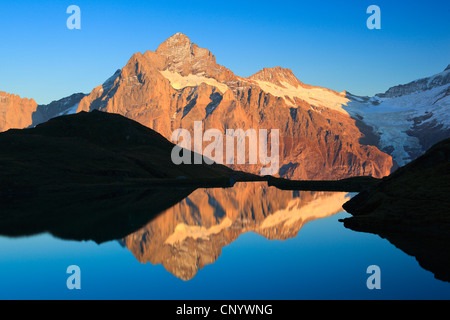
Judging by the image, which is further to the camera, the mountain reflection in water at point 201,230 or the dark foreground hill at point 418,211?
the dark foreground hill at point 418,211

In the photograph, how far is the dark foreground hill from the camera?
54847 mm

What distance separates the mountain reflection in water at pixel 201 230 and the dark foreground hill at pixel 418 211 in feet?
43.1

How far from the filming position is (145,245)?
59750mm

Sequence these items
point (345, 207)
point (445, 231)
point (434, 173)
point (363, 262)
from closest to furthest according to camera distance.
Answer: point (363, 262) < point (445, 231) < point (434, 173) < point (345, 207)

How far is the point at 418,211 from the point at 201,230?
35573mm

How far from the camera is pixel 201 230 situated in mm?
77312

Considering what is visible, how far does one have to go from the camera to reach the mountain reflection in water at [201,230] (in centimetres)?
5165

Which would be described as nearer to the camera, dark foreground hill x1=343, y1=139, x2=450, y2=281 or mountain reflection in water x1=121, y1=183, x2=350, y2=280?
mountain reflection in water x1=121, y1=183, x2=350, y2=280

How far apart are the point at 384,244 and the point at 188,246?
2579cm

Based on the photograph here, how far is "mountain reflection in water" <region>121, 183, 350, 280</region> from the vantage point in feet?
169

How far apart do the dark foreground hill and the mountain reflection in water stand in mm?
13138

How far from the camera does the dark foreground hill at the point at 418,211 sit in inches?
2159
